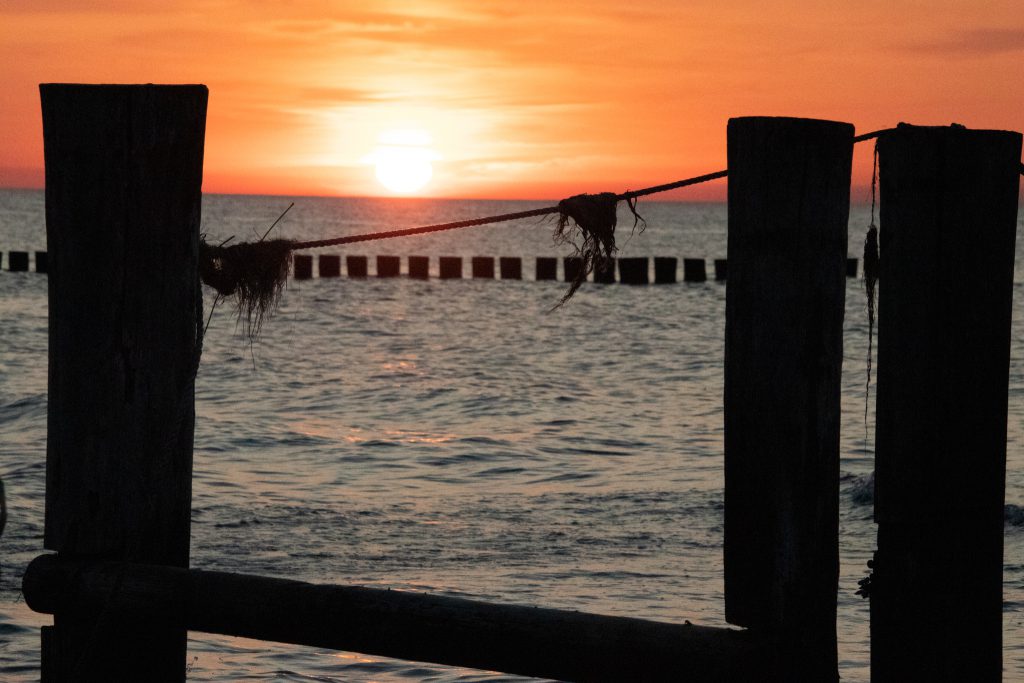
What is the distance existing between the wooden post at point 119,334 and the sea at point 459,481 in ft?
1.52

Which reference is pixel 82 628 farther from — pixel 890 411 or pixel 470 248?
pixel 470 248

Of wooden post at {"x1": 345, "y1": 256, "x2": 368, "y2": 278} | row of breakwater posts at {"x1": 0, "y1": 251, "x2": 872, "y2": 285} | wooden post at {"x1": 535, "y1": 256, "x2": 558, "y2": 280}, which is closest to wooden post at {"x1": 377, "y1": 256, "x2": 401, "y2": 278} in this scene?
row of breakwater posts at {"x1": 0, "y1": 251, "x2": 872, "y2": 285}

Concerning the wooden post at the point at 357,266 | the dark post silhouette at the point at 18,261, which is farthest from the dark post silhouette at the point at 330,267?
the dark post silhouette at the point at 18,261

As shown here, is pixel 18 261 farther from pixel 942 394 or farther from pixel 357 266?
pixel 942 394

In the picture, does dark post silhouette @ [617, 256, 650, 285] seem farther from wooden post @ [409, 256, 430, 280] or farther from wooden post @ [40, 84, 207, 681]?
wooden post @ [40, 84, 207, 681]

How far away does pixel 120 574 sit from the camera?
10.0 ft

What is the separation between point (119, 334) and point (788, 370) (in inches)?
67.1

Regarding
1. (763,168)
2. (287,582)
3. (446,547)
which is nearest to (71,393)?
(287,582)

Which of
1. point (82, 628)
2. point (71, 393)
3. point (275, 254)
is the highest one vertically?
point (275, 254)

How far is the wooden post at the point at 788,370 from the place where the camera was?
2734mm

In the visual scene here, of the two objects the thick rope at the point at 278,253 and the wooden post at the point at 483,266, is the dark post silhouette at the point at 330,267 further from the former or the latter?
the thick rope at the point at 278,253

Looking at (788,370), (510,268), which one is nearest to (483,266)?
(510,268)

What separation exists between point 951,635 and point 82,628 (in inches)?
87.4

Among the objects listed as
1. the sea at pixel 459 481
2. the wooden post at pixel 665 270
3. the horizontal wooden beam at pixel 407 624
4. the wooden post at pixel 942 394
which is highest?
the wooden post at pixel 665 270
